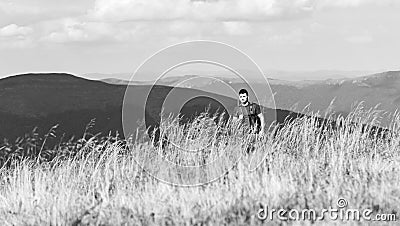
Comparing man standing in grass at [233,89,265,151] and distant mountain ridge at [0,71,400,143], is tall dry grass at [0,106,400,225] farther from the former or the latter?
distant mountain ridge at [0,71,400,143]

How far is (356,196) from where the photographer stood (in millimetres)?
6152

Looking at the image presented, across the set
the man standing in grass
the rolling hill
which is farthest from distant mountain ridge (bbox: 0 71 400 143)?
the man standing in grass

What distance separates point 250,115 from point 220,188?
2.68m

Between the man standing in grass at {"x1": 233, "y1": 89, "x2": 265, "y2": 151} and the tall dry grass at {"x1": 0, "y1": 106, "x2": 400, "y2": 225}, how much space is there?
0.63 ft

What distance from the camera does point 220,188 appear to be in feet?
22.0

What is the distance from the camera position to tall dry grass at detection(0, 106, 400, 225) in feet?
19.6

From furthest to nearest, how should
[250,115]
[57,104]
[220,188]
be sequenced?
[57,104] < [250,115] < [220,188]

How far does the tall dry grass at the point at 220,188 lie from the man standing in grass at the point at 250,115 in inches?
7.6

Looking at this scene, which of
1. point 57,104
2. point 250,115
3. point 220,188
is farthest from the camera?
point 57,104

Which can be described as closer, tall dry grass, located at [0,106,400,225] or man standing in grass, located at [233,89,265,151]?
tall dry grass, located at [0,106,400,225]

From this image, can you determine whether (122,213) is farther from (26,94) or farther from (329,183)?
(26,94)

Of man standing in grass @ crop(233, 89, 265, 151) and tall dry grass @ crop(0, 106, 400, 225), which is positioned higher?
man standing in grass @ crop(233, 89, 265, 151)

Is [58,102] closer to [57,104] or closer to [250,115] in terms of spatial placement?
[57,104]

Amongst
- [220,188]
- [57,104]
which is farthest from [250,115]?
[57,104]
